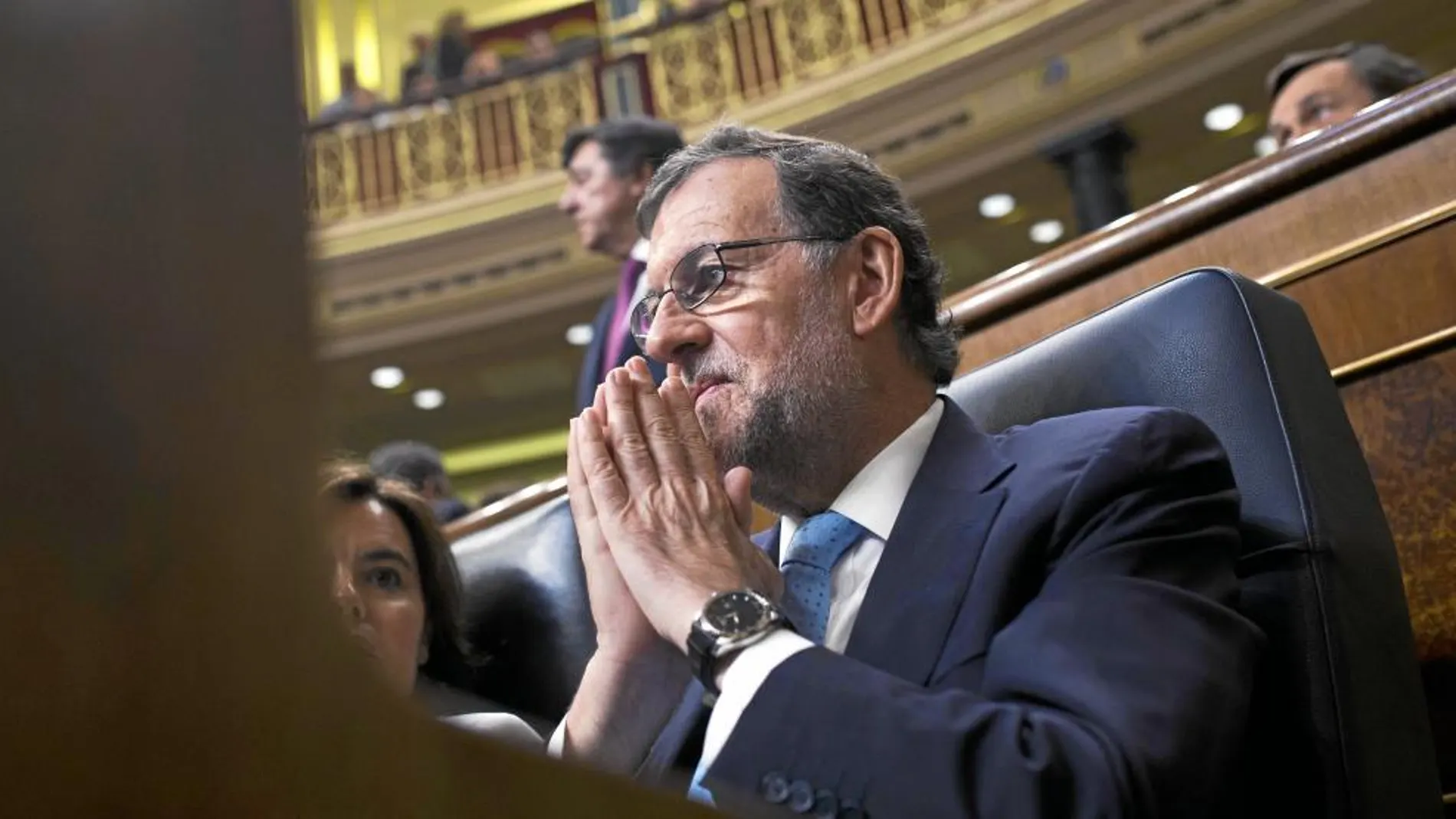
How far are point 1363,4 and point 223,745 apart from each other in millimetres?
5552

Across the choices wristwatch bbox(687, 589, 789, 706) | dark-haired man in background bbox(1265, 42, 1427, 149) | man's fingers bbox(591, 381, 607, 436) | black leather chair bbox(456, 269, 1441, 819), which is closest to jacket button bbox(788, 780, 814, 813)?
wristwatch bbox(687, 589, 789, 706)

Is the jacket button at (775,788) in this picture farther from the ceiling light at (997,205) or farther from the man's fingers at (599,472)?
the ceiling light at (997,205)

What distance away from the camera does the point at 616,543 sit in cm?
91

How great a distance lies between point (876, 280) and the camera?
121cm

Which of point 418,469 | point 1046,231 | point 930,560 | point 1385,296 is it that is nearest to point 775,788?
point 930,560

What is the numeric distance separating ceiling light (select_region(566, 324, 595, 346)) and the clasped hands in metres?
6.42

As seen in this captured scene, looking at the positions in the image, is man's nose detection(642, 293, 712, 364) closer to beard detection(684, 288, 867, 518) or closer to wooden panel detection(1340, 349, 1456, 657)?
beard detection(684, 288, 867, 518)

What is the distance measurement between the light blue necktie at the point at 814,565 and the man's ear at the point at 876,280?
216mm

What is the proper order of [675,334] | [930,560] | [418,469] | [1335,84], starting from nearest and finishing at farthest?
[930,560] → [675,334] → [1335,84] → [418,469]

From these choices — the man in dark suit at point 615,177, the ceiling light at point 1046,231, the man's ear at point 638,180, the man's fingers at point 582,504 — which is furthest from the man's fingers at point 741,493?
the ceiling light at point 1046,231

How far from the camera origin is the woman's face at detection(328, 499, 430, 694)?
1.37 meters

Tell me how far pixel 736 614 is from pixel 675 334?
1.31 ft

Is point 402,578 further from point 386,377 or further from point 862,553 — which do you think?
point 386,377

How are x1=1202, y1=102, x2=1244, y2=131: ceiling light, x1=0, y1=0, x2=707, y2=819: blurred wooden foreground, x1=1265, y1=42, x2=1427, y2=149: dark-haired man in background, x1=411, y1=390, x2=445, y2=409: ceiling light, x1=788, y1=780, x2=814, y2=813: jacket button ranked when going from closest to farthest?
x1=0, y1=0, x2=707, y2=819: blurred wooden foreground → x1=788, y1=780, x2=814, y2=813: jacket button → x1=1265, y1=42, x2=1427, y2=149: dark-haired man in background → x1=1202, y1=102, x2=1244, y2=131: ceiling light → x1=411, y1=390, x2=445, y2=409: ceiling light
